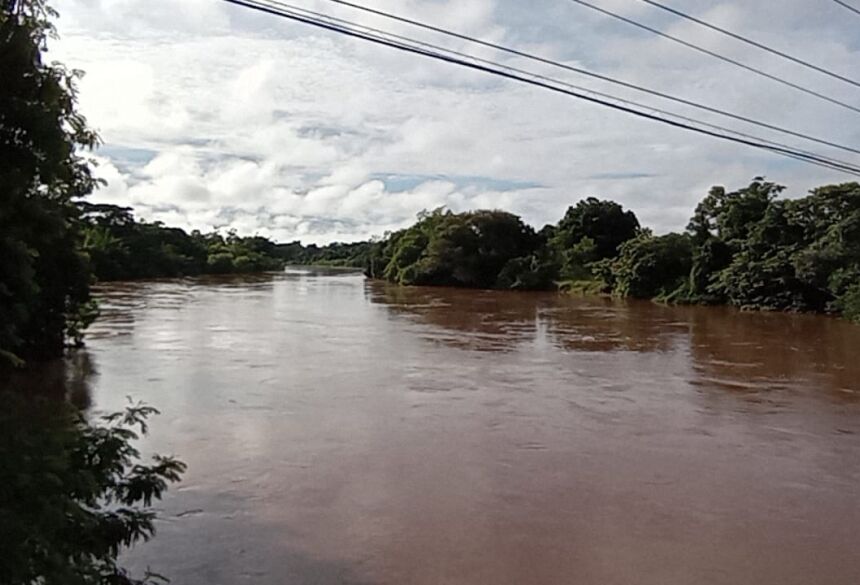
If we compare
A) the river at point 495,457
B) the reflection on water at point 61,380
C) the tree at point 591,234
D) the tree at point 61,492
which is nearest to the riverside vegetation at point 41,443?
the tree at point 61,492

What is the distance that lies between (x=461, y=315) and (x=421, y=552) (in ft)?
64.0

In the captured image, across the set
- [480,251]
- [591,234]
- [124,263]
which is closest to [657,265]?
[591,234]

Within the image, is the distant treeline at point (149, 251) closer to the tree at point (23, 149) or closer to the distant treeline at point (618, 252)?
the distant treeline at point (618, 252)

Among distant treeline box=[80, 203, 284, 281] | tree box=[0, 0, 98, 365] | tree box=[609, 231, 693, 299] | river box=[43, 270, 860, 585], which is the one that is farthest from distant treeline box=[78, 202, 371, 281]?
tree box=[0, 0, 98, 365]

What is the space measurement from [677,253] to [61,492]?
31.4 meters

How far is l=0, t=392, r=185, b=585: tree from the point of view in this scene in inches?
92.3

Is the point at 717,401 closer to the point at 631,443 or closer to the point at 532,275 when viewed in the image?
the point at 631,443

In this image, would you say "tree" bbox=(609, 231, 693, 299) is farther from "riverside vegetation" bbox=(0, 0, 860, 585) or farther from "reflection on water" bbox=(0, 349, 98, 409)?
"reflection on water" bbox=(0, 349, 98, 409)

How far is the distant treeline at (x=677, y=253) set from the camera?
23.9m

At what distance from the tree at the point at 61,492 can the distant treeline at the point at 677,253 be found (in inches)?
898

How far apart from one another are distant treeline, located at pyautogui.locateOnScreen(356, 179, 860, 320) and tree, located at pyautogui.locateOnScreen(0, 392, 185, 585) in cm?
2281

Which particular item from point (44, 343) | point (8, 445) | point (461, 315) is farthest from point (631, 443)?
point (461, 315)

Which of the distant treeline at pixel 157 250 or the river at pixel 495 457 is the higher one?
the distant treeline at pixel 157 250

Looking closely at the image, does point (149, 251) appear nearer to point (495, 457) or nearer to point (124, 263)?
point (124, 263)
